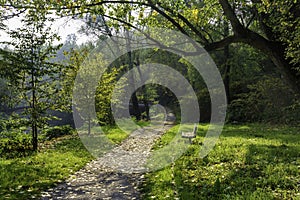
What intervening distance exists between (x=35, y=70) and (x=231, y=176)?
8.30 metres

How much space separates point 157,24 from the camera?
9.61 metres

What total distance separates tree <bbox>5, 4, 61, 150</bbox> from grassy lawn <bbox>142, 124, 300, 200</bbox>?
581cm

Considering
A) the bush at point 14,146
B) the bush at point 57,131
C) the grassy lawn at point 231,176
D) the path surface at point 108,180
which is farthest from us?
the bush at point 57,131

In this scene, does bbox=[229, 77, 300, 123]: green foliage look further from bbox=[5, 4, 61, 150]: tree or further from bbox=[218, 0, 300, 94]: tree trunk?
bbox=[5, 4, 61, 150]: tree

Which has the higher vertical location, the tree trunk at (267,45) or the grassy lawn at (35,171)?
the tree trunk at (267,45)

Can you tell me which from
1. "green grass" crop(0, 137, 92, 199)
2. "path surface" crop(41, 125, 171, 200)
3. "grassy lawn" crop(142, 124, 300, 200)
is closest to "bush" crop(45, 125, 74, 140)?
"green grass" crop(0, 137, 92, 199)

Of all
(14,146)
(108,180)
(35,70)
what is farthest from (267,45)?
(14,146)

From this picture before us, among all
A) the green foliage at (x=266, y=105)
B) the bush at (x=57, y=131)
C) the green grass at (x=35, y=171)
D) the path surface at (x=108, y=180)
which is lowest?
the path surface at (x=108, y=180)

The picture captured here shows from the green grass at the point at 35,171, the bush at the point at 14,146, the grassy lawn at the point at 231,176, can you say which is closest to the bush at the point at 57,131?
the bush at the point at 14,146

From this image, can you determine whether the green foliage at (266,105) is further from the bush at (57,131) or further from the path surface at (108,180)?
the bush at (57,131)

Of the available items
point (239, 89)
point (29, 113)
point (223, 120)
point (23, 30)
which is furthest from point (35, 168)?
point (239, 89)

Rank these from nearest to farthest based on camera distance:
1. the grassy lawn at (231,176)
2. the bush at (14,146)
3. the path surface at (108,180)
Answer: the grassy lawn at (231,176) → the path surface at (108,180) → the bush at (14,146)

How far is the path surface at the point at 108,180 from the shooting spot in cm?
610

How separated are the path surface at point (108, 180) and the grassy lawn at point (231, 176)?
1.54ft
